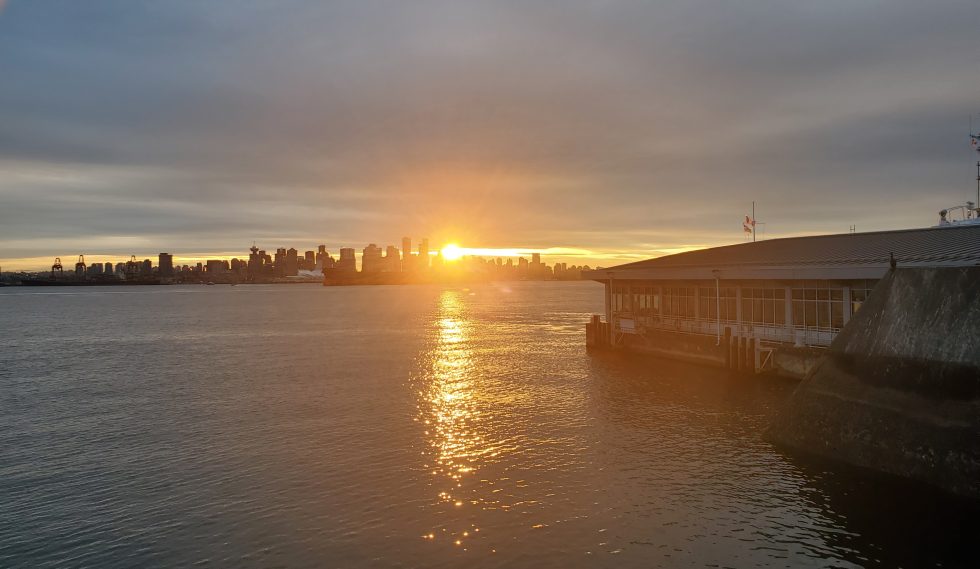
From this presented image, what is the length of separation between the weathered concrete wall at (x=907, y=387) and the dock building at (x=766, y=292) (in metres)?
3.04

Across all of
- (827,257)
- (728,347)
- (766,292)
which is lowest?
(728,347)

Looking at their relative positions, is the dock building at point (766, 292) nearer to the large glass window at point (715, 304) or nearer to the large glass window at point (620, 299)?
the large glass window at point (715, 304)

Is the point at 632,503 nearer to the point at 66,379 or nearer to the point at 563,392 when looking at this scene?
the point at 563,392

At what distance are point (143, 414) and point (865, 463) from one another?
128 ft

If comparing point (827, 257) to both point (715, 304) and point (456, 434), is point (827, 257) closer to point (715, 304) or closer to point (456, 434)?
point (715, 304)

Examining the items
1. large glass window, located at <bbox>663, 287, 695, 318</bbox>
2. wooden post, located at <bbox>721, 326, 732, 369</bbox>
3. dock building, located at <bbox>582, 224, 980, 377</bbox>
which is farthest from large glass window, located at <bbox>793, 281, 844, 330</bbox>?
large glass window, located at <bbox>663, 287, 695, 318</bbox>

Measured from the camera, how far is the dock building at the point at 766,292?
127ft

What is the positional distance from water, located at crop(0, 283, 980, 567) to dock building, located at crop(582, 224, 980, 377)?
11.8 ft

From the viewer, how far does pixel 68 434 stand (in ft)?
107

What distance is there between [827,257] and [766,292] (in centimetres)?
485

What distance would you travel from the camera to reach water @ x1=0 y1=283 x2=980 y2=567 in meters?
18.0

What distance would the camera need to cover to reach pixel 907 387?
2200cm

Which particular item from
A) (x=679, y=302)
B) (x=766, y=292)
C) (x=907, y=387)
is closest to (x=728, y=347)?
(x=766, y=292)

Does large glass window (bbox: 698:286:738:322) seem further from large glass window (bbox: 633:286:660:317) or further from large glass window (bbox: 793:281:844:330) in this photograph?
large glass window (bbox: 793:281:844:330)
